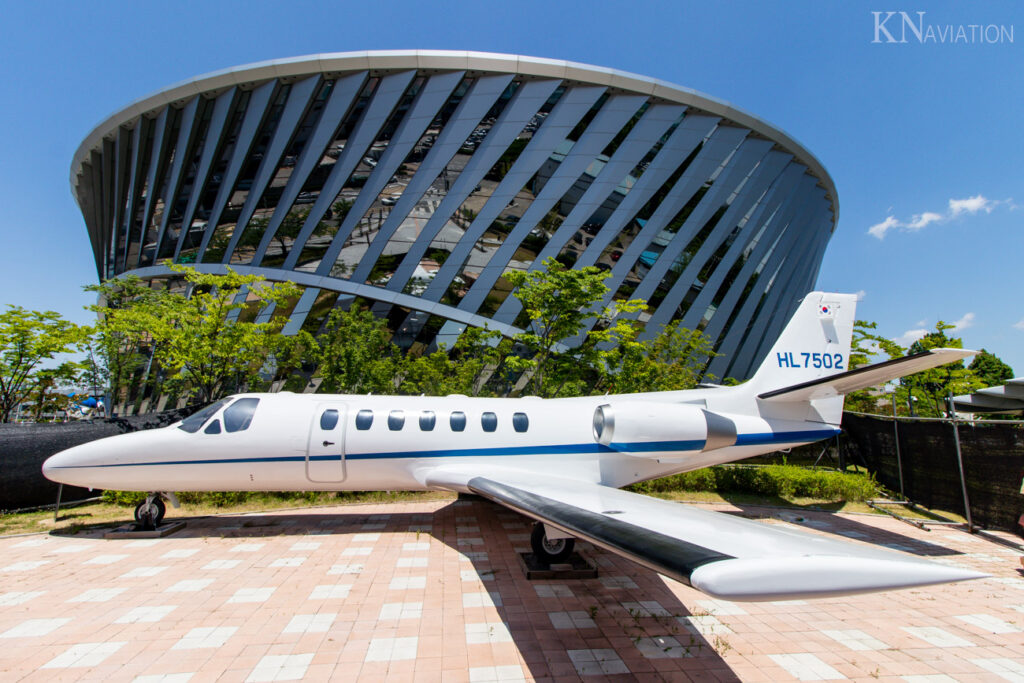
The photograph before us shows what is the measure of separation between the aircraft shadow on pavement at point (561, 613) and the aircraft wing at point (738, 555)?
4.34 ft

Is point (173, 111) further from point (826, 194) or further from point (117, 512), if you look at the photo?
point (826, 194)

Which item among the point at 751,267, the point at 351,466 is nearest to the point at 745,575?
the point at 351,466

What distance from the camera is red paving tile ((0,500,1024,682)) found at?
4070 mm

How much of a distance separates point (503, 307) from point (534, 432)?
51.0 feet

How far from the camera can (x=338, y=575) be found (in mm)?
6164

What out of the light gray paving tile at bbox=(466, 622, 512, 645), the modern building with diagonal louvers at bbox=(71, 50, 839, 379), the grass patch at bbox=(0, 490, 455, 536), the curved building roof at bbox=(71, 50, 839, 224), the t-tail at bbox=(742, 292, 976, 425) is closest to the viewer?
the light gray paving tile at bbox=(466, 622, 512, 645)

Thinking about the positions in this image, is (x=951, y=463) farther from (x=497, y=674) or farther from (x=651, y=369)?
(x=497, y=674)

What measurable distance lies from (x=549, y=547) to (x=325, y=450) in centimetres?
414

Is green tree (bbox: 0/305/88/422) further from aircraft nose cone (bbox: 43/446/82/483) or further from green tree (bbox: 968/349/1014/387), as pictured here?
green tree (bbox: 968/349/1014/387)

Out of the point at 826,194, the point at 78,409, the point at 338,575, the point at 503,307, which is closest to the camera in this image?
the point at 338,575

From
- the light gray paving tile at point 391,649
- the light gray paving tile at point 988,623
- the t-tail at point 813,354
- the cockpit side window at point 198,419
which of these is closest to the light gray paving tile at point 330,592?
the light gray paving tile at point 391,649

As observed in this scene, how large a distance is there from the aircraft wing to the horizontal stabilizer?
149 inches

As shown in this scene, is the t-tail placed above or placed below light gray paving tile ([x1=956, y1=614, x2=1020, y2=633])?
above

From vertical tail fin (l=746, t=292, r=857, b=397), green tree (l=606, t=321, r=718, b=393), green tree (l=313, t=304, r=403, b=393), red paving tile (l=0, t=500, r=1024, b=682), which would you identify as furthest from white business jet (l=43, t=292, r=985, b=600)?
green tree (l=313, t=304, r=403, b=393)
